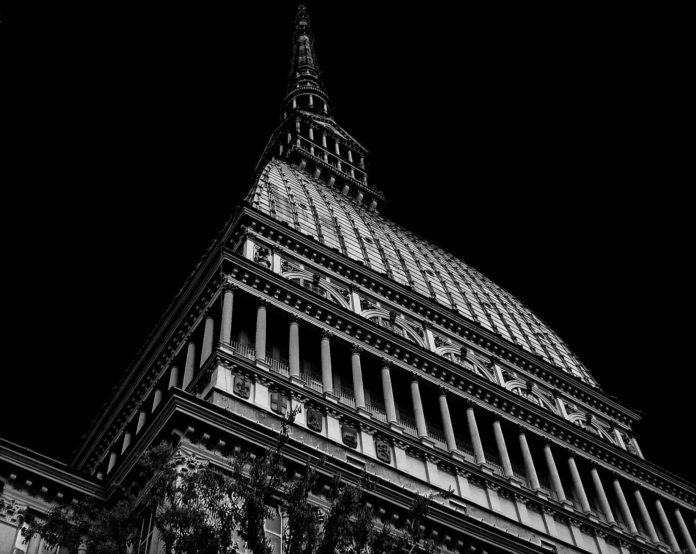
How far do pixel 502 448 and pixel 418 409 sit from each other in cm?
431

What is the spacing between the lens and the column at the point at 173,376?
1355 inches

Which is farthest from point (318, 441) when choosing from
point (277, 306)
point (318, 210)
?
point (318, 210)

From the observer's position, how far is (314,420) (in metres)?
29.5

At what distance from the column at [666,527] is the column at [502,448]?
335 inches

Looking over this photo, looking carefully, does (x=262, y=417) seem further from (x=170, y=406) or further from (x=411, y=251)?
(x=411, y=251)

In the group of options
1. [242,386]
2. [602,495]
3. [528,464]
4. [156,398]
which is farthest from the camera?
[602,495]

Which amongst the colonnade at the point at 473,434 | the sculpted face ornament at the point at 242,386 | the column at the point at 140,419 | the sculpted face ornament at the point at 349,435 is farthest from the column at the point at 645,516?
the column at the point at 140,419

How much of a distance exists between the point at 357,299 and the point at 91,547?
75.7 feet

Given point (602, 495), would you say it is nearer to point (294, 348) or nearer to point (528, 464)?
point (528, 464)

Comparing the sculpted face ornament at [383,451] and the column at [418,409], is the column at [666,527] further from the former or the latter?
the sculpted face ornament at [383,451]

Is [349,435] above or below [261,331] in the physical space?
below

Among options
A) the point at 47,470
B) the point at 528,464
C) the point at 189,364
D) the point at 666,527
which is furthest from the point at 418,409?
the point at 47,470

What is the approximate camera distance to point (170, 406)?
2448 centimetres

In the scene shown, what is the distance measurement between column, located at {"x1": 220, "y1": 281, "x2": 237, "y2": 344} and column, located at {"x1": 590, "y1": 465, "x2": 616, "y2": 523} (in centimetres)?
1720
